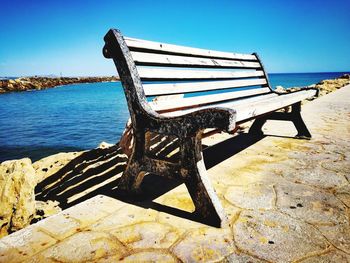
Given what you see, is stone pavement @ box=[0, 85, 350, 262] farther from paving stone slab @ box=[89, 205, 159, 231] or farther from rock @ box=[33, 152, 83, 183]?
rock @ box=[33, 152, 83, 183]

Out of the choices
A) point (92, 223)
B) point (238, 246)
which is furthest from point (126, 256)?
point (238, 246)

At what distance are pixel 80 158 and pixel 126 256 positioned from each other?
114 inches

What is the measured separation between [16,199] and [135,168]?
119 centimetres

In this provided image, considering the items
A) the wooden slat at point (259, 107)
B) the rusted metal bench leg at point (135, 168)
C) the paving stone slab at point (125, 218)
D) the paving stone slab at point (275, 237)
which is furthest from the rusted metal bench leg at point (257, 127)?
the paving stone slab at point (125, 218)

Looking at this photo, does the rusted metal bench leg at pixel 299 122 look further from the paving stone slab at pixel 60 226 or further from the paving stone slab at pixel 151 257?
the paving stone slab at pixel 60 226

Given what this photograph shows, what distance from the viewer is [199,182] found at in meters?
1.66

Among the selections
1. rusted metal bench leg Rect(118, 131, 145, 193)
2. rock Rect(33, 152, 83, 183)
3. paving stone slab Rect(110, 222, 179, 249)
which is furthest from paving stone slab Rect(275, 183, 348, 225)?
rock Rect(33, 152, 83, 183)

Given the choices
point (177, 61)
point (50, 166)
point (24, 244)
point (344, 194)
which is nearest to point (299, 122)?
point (344, 194)

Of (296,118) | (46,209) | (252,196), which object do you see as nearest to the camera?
(252,196)

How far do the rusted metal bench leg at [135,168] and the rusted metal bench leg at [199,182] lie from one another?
40 cm

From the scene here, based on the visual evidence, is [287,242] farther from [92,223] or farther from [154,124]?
[92,223]

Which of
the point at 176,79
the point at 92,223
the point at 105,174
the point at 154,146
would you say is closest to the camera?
the point at 92,223

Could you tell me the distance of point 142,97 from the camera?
184cm

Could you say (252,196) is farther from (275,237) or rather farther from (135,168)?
(135,168)
